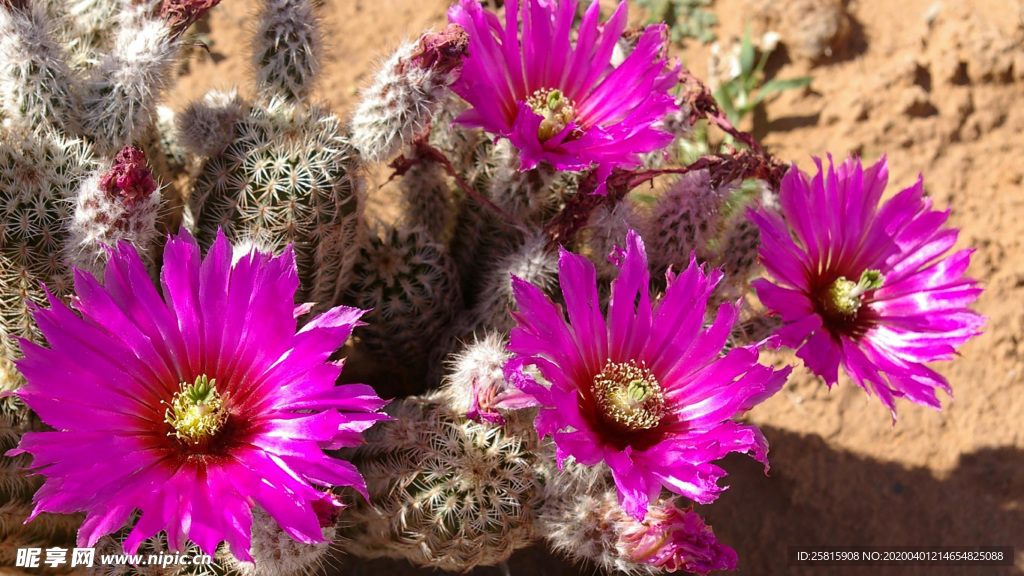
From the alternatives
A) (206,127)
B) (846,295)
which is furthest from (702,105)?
(206,127)

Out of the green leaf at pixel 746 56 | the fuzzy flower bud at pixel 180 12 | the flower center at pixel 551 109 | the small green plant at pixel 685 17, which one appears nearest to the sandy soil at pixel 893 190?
the small green plant at pixel 685 17

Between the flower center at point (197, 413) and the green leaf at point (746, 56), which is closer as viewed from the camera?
the flower center at point (197, 413)

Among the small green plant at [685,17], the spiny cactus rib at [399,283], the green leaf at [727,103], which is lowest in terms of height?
the spiny cactus rib at [399,283]

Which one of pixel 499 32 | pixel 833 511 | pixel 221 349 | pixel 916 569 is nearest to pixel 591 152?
pixel 499 32

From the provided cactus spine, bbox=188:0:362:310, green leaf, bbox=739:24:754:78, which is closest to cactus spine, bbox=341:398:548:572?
cactus spine, bbox=188:0:362:310

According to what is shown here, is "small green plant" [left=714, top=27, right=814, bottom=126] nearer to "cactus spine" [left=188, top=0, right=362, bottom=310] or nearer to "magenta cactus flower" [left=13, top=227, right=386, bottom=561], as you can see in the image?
"cactus spine" [left=188, top=0, right=362, bottom=310]

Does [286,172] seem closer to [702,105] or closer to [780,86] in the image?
[702,105]

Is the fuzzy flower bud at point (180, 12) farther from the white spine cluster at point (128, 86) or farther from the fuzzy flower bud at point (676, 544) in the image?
the fuzzy flower bud at point (676, 544)

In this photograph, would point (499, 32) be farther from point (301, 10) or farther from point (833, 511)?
point (833, 511)
